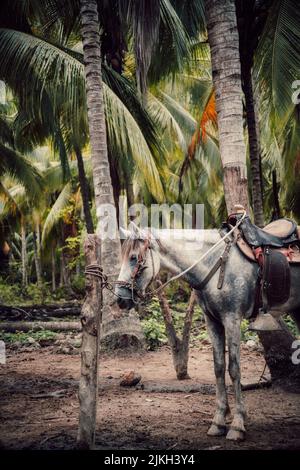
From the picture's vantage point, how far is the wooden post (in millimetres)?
4570

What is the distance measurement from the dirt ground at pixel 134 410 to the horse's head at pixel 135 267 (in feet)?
4.91

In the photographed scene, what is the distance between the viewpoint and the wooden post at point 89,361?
4570 mm

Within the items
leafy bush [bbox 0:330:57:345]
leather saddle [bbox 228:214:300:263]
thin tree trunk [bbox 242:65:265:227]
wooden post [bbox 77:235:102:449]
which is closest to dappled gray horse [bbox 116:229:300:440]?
leather saddle [bbox 228:214:300:263]

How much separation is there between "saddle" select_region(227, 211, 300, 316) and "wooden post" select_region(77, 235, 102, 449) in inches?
69.2

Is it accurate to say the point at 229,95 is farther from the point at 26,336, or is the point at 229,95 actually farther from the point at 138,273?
the point at 26,336

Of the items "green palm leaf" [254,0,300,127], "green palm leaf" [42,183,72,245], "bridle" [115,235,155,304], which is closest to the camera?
"bridle" [115,235,155,304]

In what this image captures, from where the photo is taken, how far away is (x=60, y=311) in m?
16.8

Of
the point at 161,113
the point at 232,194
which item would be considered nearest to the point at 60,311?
the point at 161,113

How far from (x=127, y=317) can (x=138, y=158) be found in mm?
3613

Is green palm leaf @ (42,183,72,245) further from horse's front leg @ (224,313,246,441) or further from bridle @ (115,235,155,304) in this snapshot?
horse's front leg @ (224,313,246,441)

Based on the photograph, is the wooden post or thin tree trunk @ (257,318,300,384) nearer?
the wooden post

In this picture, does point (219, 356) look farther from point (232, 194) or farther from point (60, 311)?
point (60, 311)

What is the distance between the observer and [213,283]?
5242 millimetres

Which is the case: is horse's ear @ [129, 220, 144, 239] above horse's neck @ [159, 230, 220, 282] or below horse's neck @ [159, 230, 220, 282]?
above
